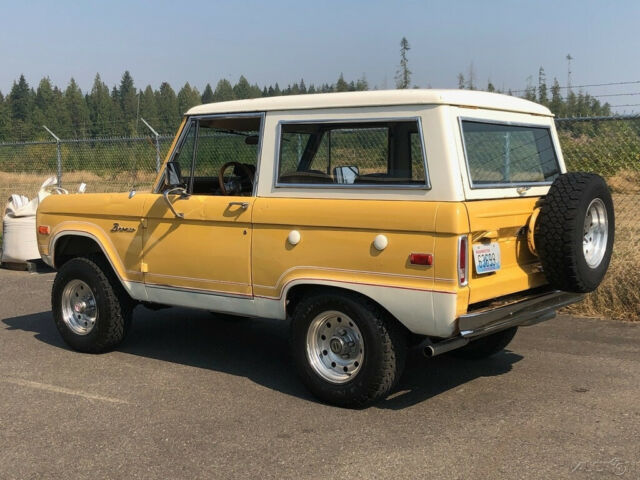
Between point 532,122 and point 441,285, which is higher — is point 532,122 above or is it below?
above

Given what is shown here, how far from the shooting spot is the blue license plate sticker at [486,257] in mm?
4289

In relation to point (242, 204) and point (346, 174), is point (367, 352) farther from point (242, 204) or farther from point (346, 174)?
point (242, 204)

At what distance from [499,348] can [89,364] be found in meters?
3.43

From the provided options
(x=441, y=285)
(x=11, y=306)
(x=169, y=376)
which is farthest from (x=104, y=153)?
(x=441, y=285)

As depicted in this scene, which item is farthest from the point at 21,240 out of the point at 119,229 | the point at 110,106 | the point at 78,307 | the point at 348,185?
the point at 110,106

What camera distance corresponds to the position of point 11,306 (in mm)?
8250

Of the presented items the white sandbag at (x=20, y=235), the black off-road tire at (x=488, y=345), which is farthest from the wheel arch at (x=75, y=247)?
the white sandbag at (x=20, y=235)

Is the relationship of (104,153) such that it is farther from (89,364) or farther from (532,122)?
(532,122)

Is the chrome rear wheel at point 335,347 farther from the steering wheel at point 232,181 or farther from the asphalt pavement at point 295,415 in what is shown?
the steering wheel at point 232,181

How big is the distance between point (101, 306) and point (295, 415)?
2.28 m

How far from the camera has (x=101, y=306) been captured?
19.7 ft

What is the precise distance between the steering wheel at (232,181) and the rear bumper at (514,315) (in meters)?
2.31

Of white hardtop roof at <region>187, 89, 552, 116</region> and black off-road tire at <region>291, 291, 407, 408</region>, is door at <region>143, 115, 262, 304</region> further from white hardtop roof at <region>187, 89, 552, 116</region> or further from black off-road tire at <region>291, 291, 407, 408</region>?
black off-road tire at <region>291, 291, 407, 408</region>

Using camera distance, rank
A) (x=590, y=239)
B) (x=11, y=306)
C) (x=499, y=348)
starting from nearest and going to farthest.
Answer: (x=590, y=239) → (x=499, y=348) → (x=11, y=306)
